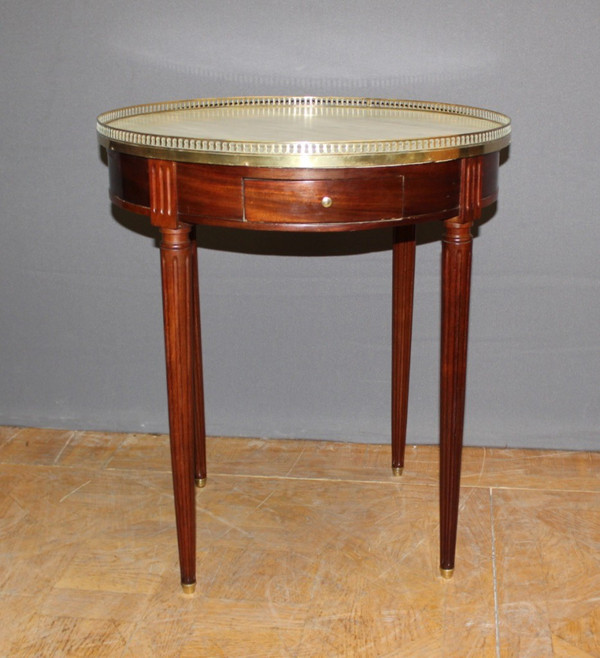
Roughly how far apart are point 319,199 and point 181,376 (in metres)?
0.47

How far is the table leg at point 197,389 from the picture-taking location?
7.71 ft

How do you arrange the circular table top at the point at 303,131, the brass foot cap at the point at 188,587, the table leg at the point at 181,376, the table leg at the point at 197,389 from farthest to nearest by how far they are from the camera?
the table leg at the point at 197,389 → the brass foot cap at the point at 188,587 → the table leg at the point at 181,376 → the circular table top at the point at 303,131

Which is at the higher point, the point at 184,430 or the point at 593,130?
the point at 593,130

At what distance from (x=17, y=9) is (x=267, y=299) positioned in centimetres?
101

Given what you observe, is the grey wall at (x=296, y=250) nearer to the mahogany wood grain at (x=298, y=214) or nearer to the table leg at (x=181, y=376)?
the mahogany wood grain at (x=298, y=214)

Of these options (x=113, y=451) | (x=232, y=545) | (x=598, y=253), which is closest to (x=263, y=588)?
(x=232, y=545)

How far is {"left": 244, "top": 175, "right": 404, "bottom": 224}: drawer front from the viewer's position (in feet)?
5.43

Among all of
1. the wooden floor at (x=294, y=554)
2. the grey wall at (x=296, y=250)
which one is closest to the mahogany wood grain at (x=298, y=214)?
the wooden floor at (x=294, y=554)

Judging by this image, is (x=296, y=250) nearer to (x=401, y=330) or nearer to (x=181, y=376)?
(x=401, y=330)

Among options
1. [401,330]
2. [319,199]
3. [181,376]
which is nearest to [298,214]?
[319,199]

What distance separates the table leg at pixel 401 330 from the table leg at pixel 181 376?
0.67 meters

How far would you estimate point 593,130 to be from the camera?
2.38 metres

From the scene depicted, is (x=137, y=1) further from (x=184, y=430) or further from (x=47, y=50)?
(x=184, y=430)

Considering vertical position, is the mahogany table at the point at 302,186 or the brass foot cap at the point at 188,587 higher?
the mahogany table at the point at 302,186
